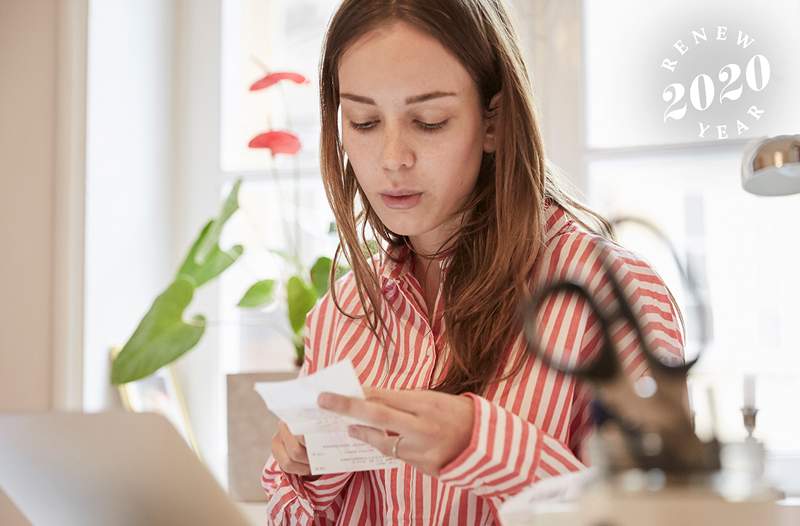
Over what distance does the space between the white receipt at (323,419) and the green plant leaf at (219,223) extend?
2.92 ft

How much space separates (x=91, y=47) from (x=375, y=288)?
3.41 ft

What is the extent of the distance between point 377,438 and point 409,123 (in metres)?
0.39

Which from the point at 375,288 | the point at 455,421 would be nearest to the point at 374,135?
the point at 375,288

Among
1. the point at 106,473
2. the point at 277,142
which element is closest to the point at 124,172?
the point at 277,142

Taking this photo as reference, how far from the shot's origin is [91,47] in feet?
6.59

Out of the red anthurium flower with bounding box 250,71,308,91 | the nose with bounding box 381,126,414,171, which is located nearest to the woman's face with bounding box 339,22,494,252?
the nose with bounding box 381,126,414,171

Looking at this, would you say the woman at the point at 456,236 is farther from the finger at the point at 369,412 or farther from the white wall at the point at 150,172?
the white wall at the point at 150,172

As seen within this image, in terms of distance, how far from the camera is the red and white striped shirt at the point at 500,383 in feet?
3.29

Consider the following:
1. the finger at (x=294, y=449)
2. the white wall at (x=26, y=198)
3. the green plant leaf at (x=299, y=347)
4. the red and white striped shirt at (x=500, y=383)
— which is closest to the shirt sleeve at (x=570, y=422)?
the red and white striped shirt at (x=500, y=383)

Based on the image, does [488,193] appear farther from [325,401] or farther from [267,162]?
[267,162]

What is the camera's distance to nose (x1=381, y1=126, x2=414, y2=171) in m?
1.11

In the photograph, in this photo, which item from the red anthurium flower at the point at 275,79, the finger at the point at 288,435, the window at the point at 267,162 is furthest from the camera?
the window at the point at 267,162

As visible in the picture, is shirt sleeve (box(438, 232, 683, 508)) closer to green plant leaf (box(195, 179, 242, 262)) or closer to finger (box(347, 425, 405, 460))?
finger (box(347, 425, 405, 460))

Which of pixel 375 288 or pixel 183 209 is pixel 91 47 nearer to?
pixel 183 209
